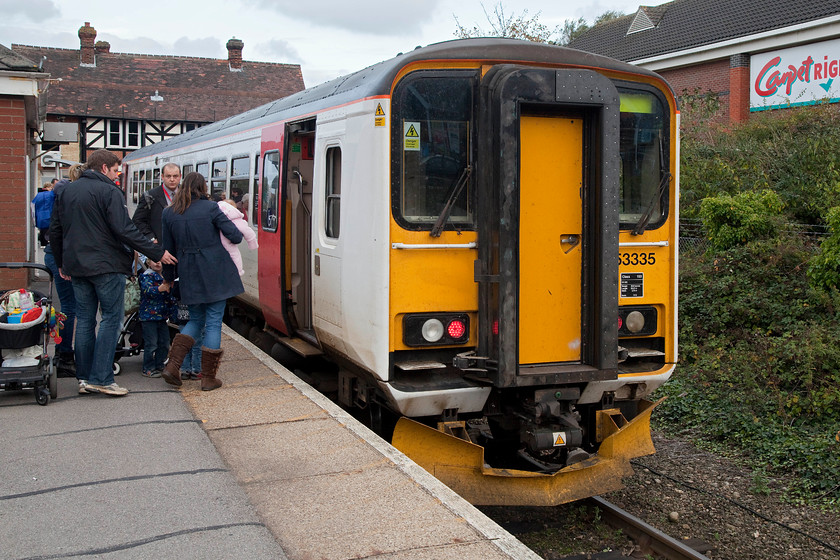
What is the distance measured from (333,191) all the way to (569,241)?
Answer: 6.45 ft

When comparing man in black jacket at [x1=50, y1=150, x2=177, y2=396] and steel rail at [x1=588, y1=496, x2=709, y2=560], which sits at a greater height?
man in black jacket at [x1=50, y1=150, x2=177, y2=396]

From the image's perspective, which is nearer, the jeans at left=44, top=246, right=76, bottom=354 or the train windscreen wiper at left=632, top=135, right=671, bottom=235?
the train windscreen wiper at left=632, top=135, right=671, bottom=235

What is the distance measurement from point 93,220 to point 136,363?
213 centimetres

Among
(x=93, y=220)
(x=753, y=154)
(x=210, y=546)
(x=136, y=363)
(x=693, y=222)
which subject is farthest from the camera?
(x=753, y=154)

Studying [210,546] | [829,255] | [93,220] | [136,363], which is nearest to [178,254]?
[93,220]

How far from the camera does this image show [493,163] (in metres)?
5.24

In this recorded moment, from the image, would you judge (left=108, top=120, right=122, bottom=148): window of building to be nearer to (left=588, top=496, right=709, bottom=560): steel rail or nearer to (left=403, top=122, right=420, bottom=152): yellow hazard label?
(left=403, top=122, right=420, bottom=152): yellow hazard label

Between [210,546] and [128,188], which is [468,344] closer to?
[210,546]

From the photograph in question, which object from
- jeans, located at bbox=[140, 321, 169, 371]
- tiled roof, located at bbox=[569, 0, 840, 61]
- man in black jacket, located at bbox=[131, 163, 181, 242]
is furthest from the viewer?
tiled roof, located at bbox=[569, 0, 840, 61]

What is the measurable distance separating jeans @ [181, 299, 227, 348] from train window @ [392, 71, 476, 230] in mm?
2246

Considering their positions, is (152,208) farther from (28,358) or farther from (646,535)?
(646,535)

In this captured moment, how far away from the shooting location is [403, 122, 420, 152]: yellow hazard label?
5.37 meters

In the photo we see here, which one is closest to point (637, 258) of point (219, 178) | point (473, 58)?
point (473, 58)

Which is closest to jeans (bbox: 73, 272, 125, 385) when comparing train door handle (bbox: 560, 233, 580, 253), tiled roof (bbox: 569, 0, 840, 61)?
train door handle (bbox: 560, 233, 580, 253)
